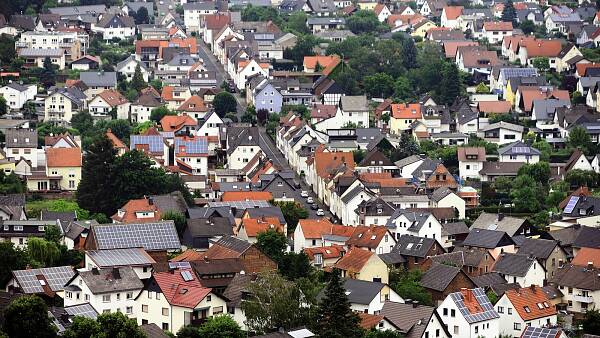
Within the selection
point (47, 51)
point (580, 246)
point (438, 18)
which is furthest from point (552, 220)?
point (438, 18)

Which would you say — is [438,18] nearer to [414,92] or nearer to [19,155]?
[414,92]

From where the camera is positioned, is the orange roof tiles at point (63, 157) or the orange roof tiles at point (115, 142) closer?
the orange roof tiles at point (63, 157)

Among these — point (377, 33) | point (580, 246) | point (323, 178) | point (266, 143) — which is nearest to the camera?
point (580, 246)

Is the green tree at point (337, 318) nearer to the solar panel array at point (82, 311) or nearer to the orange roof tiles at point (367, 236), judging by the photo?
the solar panel array at point (82, 311)

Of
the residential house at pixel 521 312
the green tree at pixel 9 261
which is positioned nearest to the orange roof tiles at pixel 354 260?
the residential house at pixel 521 312

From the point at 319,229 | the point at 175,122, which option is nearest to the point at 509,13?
the point at 175,122

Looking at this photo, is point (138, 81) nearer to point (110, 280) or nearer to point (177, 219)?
point (177, 219)

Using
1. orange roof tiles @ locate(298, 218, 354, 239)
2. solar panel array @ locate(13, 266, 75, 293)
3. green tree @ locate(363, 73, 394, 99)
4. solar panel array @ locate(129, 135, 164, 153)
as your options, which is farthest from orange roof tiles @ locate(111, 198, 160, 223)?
green tree @ locate(363, 73, 394, 99)
